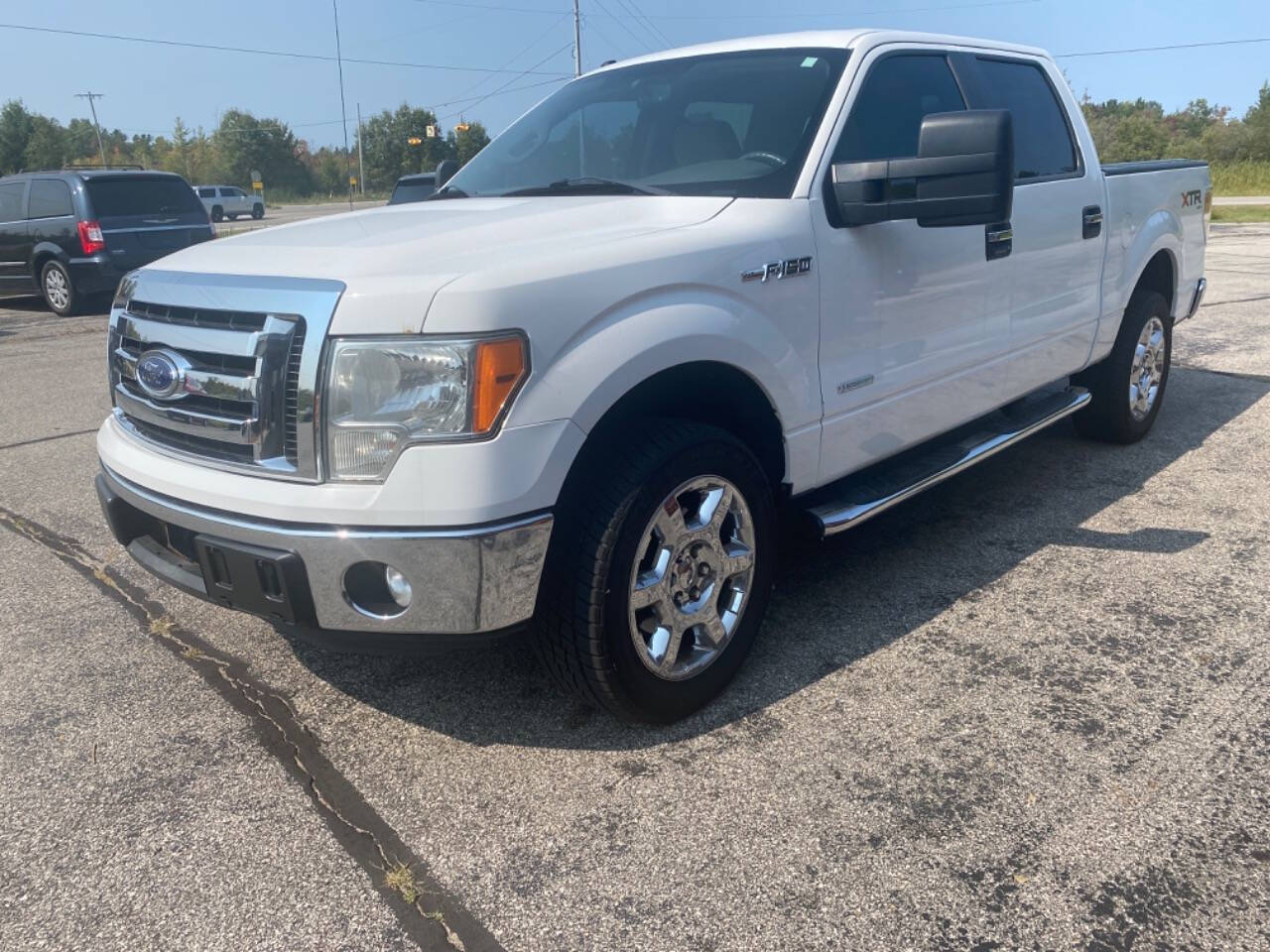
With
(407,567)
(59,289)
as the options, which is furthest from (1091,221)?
(59,289)

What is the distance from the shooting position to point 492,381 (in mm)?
2326

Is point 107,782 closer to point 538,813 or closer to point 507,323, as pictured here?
point 538,813

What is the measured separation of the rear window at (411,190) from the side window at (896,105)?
6.62 ft

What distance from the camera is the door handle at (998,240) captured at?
3877mm

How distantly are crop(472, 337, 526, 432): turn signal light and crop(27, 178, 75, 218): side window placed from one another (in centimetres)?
1198

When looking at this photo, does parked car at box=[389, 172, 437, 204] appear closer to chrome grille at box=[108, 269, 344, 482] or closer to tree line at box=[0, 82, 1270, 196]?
chrome grille at box=[108, 269, 344, 482]

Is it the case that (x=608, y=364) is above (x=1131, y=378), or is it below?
above

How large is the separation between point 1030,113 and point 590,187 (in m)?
2.24

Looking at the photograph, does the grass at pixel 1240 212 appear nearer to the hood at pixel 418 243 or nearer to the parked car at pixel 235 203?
the hood at pixel 418 243

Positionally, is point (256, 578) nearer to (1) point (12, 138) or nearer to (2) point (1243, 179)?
(2) point (1243, 179)

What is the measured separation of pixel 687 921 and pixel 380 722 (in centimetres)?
120

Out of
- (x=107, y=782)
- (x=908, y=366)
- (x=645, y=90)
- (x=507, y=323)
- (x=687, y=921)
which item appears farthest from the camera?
(x=645, y=90)

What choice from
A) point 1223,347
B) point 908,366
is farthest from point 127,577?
point 1223,347

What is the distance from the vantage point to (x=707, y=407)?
3.06 m
